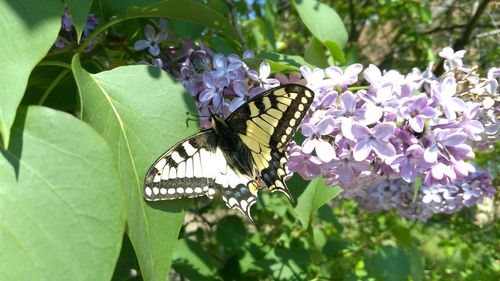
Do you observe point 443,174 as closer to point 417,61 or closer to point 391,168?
point 391,168

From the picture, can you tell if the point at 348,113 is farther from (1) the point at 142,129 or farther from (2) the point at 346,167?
(1) the point at 142,129

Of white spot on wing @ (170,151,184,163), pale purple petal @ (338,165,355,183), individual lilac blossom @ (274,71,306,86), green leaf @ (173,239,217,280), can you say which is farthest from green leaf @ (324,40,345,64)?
green leaf @ (173,239,217,280)

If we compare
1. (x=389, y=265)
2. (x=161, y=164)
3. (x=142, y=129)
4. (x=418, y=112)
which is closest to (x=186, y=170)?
(x=161, y=164)

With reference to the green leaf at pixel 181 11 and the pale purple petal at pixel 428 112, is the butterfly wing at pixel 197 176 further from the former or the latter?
the pale purple petal at pixel 428 112

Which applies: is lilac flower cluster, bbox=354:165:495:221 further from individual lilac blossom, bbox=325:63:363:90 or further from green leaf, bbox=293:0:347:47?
individual lilac blossom, bbox=325:63:363:90

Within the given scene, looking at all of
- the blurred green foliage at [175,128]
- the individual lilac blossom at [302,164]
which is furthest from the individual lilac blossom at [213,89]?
the individual lilac blossom at [302,164]
